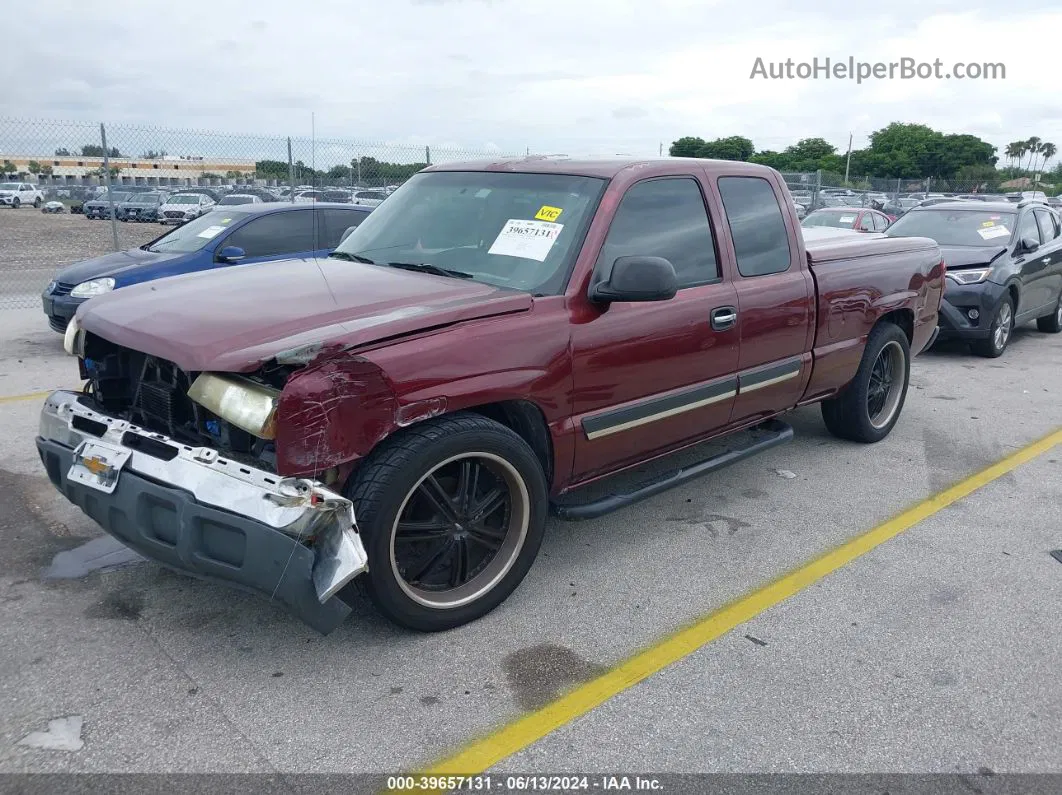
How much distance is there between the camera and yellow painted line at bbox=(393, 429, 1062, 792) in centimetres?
274

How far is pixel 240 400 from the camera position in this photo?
9.56ft

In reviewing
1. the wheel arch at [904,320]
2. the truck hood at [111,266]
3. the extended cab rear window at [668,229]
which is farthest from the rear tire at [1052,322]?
the truck hood at [111,266]

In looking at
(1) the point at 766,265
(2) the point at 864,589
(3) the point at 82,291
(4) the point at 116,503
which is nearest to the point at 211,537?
(4) the point at 116,503

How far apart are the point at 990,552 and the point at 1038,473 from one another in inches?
63.9

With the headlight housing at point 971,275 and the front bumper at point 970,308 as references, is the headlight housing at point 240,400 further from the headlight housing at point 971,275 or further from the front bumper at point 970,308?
the headlight housing at point 971,275

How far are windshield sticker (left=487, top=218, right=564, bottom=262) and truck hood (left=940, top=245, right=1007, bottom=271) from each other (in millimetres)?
7321

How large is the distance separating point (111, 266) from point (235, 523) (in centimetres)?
665

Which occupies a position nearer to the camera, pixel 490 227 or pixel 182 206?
pixel 490 227

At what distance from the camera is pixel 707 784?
262 cm

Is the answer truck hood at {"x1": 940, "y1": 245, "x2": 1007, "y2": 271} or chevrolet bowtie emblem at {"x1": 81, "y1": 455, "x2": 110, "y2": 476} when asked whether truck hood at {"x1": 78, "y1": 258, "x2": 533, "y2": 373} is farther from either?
truck hood at {"x1": 940, "y1": 245, "x2": 1007, "y2": 271}

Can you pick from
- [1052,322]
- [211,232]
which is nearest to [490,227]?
[211,232]

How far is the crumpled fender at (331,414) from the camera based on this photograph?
2.79 metres

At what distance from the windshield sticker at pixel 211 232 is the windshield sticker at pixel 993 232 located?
8550 mm

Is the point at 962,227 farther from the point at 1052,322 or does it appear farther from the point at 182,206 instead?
the point at 182,206
